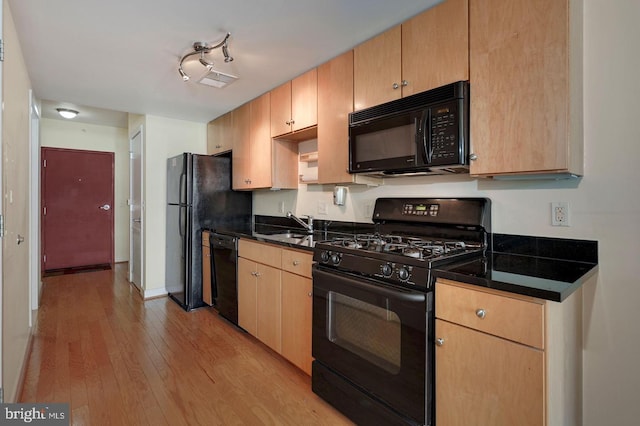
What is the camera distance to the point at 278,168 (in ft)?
9.95

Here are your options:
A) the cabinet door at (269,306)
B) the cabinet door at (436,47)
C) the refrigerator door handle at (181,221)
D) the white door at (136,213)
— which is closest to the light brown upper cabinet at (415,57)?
the cabinet door at (436,47)

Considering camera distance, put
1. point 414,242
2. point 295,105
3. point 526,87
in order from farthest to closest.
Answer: point 295,105 → point 414,242 → point 526,87

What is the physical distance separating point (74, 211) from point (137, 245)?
2.16 m

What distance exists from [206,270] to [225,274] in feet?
1.64

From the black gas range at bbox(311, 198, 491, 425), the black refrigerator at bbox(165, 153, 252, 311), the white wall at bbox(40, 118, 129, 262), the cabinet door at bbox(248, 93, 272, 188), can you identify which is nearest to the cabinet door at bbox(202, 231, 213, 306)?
the black refrigerator at bbox(165, 153, 252, 311)

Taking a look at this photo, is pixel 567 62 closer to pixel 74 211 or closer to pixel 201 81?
pixel 201 81

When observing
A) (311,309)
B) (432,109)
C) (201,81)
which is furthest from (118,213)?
(432,109)

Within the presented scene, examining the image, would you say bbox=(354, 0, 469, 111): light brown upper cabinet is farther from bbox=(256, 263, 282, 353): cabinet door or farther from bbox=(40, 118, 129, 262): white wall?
bbox=(40, 118, 129, 262): white wall

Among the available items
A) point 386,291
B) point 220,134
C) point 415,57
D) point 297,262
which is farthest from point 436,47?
point 220,134

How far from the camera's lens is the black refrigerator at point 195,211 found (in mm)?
3438

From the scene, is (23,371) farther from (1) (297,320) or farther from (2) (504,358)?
(2) (504,358)

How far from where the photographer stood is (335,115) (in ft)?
7.57

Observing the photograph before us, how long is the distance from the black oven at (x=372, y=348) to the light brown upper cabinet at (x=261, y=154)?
4.45ft

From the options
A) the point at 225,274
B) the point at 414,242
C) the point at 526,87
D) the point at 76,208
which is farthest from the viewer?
the point at 76,208
